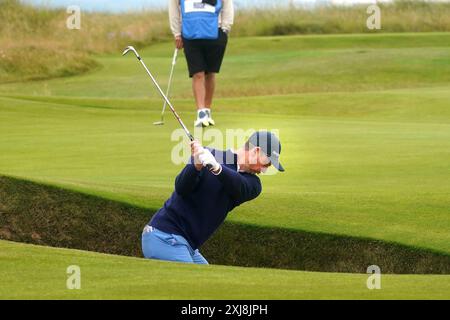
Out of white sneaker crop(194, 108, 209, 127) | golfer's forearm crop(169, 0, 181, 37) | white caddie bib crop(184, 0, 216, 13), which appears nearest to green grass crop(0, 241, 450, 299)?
white sneaker crop(194, 108, 209, 127)

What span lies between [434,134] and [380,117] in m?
5.37

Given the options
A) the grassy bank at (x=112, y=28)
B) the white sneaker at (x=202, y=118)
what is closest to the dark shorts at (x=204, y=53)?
the white sneaker at (x=202, y=118)

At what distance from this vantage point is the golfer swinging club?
7.84 meters

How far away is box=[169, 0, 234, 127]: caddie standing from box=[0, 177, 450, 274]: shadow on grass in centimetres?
672

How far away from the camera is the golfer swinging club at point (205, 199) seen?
7844 mm

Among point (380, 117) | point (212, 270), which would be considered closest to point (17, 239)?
point (212, 270)

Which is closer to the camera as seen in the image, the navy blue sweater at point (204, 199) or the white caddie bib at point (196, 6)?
the navy blue sweater at point (204, 199)

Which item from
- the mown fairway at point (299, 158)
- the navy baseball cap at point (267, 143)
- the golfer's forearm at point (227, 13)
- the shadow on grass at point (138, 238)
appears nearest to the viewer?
the navy baseball cap at point (267, 143)

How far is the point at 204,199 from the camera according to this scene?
794 centimetres

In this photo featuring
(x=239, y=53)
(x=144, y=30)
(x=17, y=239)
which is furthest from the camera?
(x=144, y=30)

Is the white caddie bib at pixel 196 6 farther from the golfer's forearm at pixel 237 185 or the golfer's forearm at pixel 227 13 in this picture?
the golfer's forearm at pixel 237 185

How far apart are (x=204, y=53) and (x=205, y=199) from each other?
30.4 feet

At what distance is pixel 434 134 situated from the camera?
51.1ft

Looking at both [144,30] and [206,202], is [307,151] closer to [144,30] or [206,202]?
[206,202]
